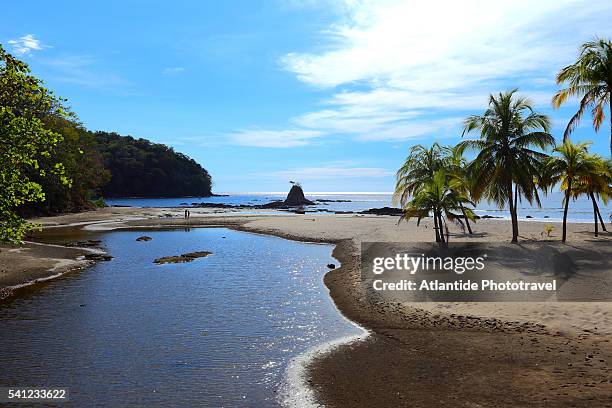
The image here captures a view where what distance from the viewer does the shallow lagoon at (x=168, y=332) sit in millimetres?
9898

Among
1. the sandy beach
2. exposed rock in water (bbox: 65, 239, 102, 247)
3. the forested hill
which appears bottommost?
the sandy beach

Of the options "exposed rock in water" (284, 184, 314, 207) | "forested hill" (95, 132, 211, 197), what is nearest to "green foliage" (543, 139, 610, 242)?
"exposed rock in water" (284, 184, 314, 207)

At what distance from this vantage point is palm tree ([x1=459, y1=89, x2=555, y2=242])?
28.4 meters

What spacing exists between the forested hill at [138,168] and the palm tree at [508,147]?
159 metres

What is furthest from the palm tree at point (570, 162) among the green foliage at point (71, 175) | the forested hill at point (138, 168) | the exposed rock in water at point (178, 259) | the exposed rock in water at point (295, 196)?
the forested hill at point (138, 168)

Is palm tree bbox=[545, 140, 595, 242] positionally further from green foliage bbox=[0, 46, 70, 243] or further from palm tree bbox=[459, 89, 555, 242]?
green foliage bbox=[0, 46, 70, 243]

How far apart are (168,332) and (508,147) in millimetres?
25254

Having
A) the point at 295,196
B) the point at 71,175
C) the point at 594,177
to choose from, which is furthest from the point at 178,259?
the point at 295,196

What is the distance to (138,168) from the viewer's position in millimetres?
176625

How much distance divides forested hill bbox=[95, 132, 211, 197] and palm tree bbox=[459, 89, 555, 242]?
15944cm

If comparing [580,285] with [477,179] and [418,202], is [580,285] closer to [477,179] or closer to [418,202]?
[418,202]

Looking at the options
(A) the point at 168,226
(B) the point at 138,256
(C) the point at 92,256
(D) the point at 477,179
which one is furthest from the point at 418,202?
(A) the point at 168,226

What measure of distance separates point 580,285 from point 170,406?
15953 millimetres

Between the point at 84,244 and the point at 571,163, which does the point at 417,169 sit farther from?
the point at 84,244
